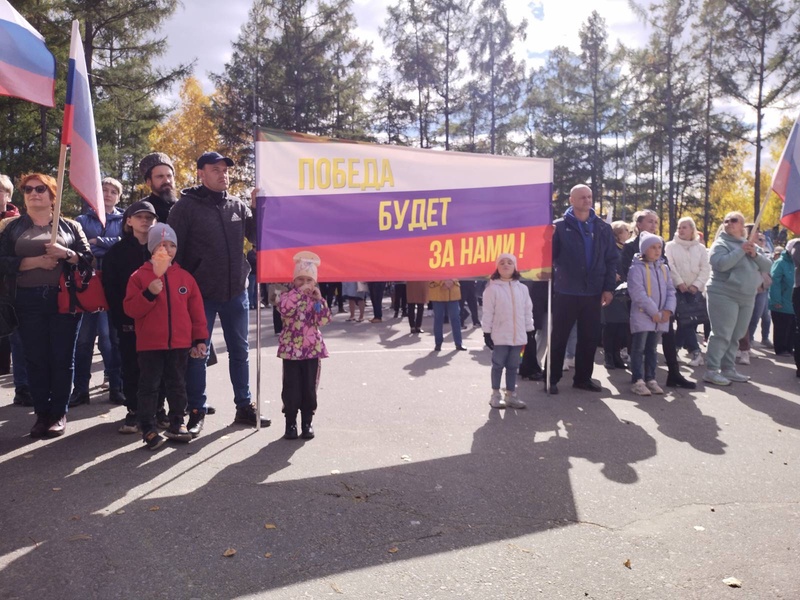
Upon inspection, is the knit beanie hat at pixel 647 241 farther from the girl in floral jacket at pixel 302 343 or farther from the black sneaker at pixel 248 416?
the black sneaker at pixel 248 416

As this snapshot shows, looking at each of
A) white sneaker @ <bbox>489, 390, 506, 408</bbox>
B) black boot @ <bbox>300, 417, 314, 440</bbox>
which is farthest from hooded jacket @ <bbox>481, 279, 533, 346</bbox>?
black boot @ <bbox>300, 417, 314, 440</bbox>

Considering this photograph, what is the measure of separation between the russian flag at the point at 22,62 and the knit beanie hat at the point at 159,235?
1.17m

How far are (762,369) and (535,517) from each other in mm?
6795

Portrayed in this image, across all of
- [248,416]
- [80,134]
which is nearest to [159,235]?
[80,134]

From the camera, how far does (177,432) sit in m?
5.71

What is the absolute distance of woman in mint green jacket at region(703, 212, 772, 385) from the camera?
8.57 meters

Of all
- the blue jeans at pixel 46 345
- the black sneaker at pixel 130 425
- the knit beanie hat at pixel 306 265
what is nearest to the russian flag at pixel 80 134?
the blue jeans at pixel 46 345

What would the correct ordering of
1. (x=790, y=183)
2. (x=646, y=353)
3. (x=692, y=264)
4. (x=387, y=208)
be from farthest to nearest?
(x=692, y=264), (x=646, y=353), (x=790, y=183), (x=387, y=208)

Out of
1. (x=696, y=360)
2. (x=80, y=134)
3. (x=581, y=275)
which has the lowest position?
(x=696, y=360)

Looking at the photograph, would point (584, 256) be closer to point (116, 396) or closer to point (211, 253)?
point (211, 253)

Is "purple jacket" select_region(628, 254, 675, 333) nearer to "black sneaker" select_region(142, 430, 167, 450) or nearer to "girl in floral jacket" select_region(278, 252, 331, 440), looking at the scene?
"girl in floral jacket" select_region(278, 252, 331, 440)

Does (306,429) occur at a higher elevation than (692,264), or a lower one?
lower

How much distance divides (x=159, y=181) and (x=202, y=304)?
4.39 ft

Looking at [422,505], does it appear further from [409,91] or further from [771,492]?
[409,91]
